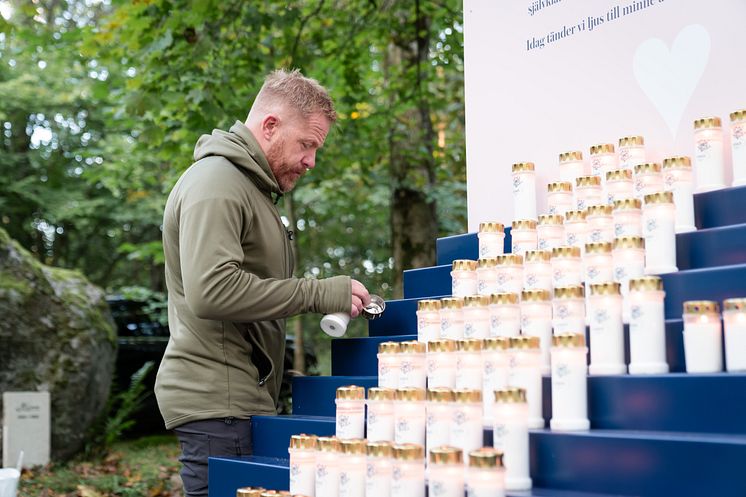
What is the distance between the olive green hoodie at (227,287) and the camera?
9.55ft

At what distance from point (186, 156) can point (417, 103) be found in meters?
2.27

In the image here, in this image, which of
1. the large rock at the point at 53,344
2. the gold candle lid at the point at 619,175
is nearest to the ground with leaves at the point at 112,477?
the large rock at the point at 53,344

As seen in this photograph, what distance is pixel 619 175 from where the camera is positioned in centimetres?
345

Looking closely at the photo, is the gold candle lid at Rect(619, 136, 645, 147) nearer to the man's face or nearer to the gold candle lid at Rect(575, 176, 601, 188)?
the gold candle lid at Rect(575, 176, 601, 188)

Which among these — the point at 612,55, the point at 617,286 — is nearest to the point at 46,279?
the point at 612,55

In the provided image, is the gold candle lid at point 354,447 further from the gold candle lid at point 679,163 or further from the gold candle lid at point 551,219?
the gold candle lid at point 679,163

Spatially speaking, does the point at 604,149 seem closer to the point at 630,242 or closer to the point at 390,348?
the point at 630,242

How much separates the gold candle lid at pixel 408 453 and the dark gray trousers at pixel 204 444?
2.95 feet

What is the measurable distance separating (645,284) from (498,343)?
48 cm

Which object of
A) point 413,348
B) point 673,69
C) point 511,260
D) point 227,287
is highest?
point 673,69

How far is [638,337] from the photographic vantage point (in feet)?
8.63

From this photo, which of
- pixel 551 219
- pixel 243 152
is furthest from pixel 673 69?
pixel 243 152

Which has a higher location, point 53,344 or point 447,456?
point 53,344

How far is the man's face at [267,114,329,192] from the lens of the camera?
329 cm
